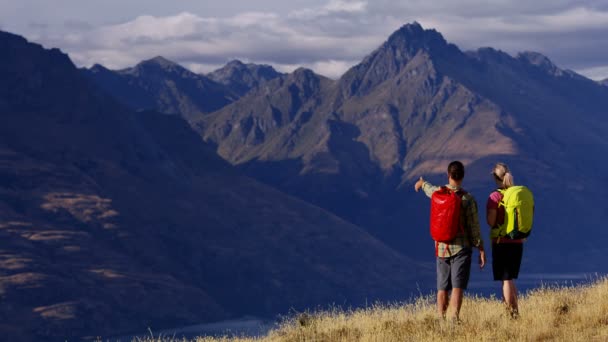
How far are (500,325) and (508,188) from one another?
256cm

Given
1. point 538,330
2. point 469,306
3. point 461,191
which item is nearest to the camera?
point 538,330

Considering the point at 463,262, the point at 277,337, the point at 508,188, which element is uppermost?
the point at 508,188

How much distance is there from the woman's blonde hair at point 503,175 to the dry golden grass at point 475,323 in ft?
7.74

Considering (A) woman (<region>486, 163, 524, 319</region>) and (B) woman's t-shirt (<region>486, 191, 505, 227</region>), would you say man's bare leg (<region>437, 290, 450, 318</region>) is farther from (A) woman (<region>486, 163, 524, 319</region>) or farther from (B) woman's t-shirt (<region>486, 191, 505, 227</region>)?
(B) woman's t-shirt (<region>486, 191, 505, 227</region>)

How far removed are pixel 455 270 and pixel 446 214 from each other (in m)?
1.03

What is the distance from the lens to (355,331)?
17672mm

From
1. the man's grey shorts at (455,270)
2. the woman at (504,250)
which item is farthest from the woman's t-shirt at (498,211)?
the man's grey shorts at (455,270)

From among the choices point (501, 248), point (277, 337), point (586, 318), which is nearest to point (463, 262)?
point (501, 248)

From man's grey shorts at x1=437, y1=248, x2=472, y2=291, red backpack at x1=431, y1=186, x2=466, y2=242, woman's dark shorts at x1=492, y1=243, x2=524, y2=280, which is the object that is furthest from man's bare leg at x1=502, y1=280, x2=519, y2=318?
red backpack at x1=431, y1=186, x2=466, y2=242

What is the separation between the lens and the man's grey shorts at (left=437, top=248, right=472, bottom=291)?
16.9 m

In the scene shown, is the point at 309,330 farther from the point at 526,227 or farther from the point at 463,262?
the point at 526,227

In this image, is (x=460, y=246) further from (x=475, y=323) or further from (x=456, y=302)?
(x=475, y=323)

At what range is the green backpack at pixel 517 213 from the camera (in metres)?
17.4

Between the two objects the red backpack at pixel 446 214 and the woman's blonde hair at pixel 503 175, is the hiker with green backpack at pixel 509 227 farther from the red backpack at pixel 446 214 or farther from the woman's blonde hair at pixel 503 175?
the red backpack at pixel 446 214
